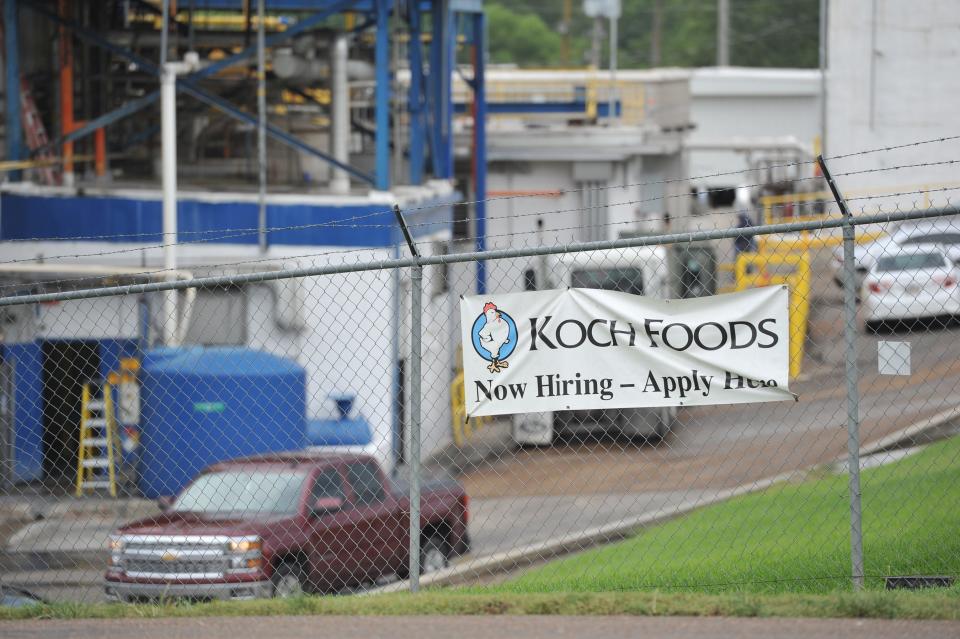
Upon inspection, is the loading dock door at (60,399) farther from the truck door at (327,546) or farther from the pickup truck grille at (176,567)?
the pickup truck grille at (176,567)

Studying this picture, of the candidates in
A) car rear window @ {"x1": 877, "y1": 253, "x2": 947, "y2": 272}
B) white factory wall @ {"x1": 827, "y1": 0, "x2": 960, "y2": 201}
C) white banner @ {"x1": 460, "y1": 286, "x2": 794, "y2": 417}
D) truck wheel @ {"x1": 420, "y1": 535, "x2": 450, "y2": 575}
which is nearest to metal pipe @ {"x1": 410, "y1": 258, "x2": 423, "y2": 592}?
white banner @ {"x1": 460, "y1": 286, "x2": 794, "y2": 417}

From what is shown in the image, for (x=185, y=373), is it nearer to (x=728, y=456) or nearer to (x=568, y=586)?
(x=728, y=456)

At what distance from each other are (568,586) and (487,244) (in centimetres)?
Result: 2410

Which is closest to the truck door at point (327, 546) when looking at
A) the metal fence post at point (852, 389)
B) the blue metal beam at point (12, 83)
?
the metal fence post at point (852, 389)

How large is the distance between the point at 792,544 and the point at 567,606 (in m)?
2.85

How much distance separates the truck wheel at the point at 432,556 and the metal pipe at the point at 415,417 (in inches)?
187

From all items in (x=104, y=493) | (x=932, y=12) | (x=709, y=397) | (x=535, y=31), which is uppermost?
(x=535, y=31)

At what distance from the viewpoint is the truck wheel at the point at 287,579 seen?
1111 cm

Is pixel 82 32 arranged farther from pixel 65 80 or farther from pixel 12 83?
pixel 12 83

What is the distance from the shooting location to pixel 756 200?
4047 centimetres

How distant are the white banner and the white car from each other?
15.6 metres

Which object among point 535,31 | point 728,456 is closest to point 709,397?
point 728,456

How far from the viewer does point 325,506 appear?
12.1 meters

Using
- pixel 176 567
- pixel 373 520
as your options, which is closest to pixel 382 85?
pixel 373 520
